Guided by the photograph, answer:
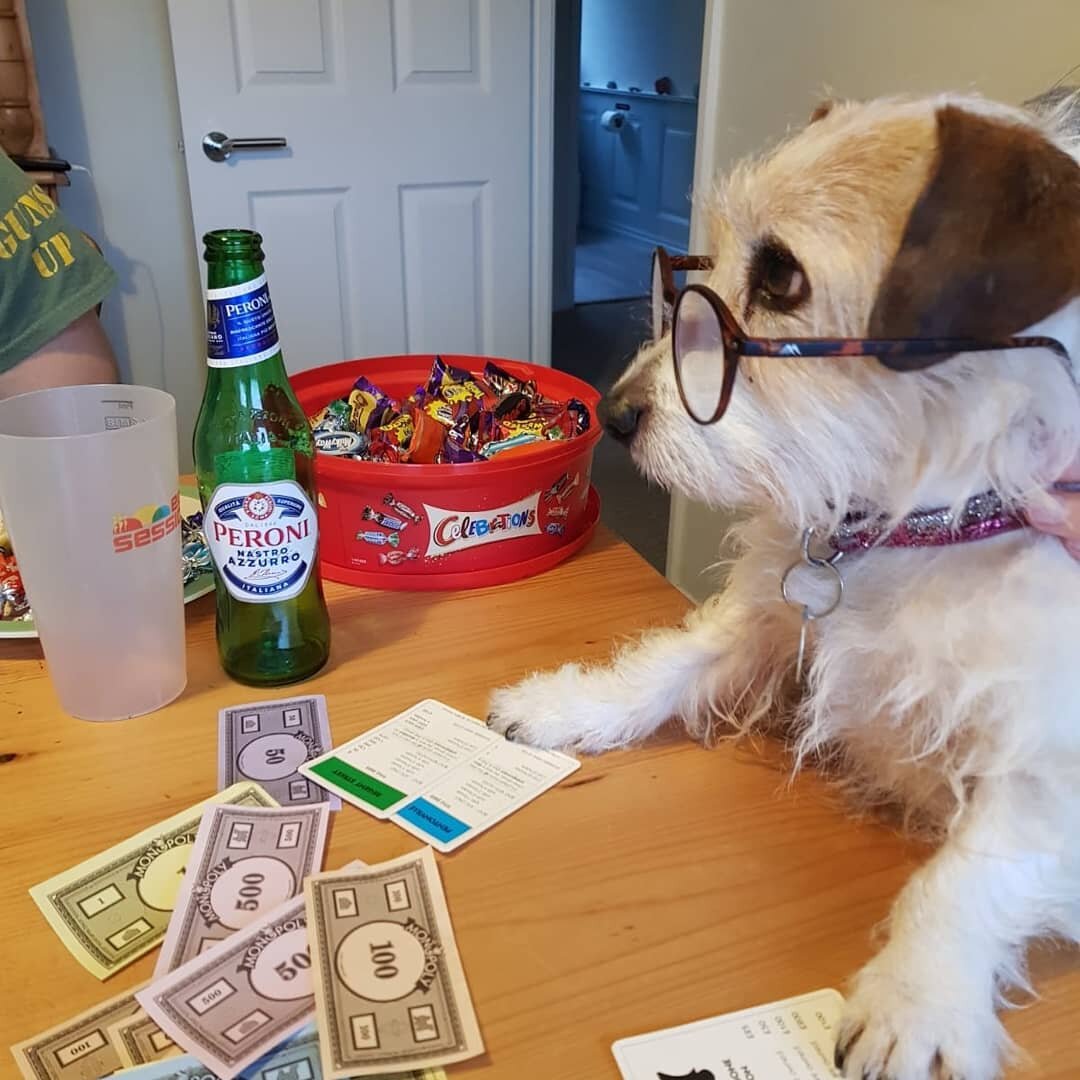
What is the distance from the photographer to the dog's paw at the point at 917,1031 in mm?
526

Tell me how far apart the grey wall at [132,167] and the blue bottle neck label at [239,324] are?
1723 mm

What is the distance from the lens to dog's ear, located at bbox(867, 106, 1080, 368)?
518 millimetres

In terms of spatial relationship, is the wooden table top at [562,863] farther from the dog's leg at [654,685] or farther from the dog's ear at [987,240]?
the dog's ear at [987,240]

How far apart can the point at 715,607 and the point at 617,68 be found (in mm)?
6952

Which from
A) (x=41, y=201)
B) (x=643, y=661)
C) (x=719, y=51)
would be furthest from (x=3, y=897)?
(x=719, y=51)

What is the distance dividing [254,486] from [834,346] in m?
0.44

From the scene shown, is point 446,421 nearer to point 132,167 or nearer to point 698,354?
point 698,354

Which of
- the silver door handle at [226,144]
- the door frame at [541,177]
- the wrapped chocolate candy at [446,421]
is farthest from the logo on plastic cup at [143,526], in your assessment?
the door frame at [541,177]

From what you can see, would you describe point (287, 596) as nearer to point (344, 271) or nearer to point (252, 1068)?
point (252, 1068)

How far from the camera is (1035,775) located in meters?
0.59

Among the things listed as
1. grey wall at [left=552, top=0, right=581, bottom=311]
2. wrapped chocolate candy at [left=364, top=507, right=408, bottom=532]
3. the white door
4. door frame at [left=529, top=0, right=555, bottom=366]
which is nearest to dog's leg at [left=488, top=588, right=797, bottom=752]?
wrapped chocolate candy at [left=364, top=507, right=408, bottom=532]

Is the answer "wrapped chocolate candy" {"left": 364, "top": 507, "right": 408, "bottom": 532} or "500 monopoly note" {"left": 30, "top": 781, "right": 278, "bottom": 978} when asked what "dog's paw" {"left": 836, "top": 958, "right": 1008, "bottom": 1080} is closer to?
"500 monopoly note" {"left": 30, "top": 781, "right": 278, "bottom": 978}

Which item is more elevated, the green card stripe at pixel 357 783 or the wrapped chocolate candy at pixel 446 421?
the wrapped chocolate candy at pixel 446 421

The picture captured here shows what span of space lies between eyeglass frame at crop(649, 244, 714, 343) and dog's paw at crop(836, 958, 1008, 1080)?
0.48m
